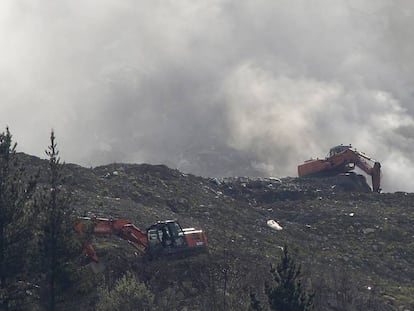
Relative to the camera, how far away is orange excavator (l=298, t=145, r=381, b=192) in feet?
315

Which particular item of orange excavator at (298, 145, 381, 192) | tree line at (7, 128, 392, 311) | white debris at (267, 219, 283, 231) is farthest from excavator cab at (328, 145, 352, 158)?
tree line at (7, 128, 392, 311)

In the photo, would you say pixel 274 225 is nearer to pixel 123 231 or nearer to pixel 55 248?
pixel 123 231

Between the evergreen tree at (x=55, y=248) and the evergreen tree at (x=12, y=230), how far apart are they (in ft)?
2.70

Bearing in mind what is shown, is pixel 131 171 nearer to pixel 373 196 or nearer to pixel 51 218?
pixel 373 196

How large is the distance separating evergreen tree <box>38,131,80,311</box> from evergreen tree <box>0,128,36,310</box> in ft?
2.70

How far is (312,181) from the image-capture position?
319ft

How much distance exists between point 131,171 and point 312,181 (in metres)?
29.4

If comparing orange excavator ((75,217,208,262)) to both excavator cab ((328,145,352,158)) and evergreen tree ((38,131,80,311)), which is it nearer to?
evergreen tree ((38,131,80,311))

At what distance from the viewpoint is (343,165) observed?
9781 centimetres

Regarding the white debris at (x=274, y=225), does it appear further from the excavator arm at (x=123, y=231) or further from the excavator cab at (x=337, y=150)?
the excavator cab at (x=337, y=150)

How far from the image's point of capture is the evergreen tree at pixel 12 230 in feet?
104

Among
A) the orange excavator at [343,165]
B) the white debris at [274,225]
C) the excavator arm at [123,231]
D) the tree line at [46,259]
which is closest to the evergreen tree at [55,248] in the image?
the tree line at [46,259]

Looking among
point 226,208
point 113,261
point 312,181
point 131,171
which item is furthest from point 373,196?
point 113,261

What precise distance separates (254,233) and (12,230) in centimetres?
3373
